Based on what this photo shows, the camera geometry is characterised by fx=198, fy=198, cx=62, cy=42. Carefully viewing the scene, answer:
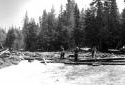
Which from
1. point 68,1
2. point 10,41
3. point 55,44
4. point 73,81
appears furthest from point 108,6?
point 10,41

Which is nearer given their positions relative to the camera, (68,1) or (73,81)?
(73,81)

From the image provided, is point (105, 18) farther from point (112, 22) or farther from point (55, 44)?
point (55, 44)

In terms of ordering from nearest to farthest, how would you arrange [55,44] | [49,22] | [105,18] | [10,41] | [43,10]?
1. [105,18]
2. [55,44]
3. [49,22]
4. [43,10]
5. [10,41]

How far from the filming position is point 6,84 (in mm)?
12492

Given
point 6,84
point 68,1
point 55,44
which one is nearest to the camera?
point 6,84

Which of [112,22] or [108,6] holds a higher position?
[108,6]

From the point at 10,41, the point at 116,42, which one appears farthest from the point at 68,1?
the point at 10,41

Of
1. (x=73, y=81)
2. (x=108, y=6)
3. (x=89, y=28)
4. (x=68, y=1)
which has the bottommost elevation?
(x=73, y=81)

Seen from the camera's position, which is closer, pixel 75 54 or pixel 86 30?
pixel 75 54

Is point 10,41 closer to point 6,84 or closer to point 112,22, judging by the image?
point 112,22

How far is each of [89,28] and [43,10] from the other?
59.3m

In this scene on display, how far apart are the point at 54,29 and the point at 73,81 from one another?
202 ft

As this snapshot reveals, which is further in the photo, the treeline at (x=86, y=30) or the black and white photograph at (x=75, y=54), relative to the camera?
the treeline at (x=86, y=30)

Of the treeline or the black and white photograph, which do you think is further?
the treeline
